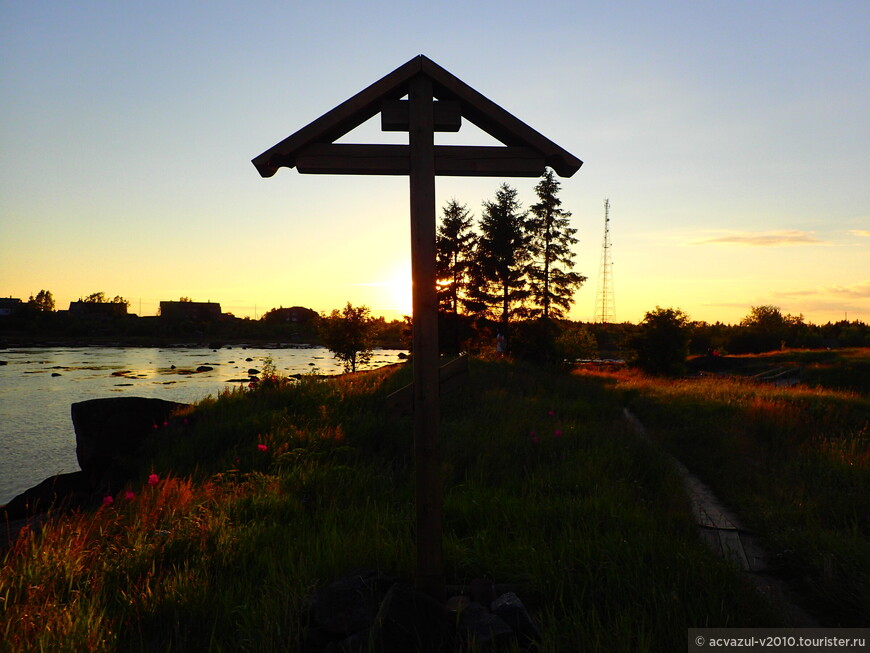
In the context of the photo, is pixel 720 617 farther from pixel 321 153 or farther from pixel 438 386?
pixel 321 153

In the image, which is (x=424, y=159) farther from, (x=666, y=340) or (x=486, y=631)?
(x=666, y=340)

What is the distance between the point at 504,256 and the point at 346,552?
3014 centimetres

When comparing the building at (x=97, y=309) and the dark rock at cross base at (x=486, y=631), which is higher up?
the building at (x=97, y=309)

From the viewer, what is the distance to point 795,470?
7.19 metres

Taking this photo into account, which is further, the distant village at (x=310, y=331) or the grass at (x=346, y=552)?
the distant village at (x=310, y=331)

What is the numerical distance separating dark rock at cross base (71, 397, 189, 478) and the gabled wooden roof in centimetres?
826

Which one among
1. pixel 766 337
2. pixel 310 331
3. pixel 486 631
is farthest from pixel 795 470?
pixel 310 331

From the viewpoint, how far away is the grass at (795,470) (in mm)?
4215

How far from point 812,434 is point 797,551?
581 centimetres

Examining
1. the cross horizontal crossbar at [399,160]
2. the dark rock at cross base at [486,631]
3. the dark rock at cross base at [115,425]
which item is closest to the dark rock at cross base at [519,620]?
the dark rock at cross base at [486,631]

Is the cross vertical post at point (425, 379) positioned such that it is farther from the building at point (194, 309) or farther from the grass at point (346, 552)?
the building at point (194, 309)

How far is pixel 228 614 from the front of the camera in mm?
3354

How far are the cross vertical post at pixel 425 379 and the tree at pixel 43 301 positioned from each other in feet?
404

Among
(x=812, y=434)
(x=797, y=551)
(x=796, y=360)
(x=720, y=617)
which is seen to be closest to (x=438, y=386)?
(x=720, y=617)
